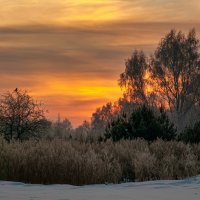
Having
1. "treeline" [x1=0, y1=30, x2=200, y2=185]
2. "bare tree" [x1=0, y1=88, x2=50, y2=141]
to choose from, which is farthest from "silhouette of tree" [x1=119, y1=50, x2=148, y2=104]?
"bare tree" [x1=0, y1=88, x2=50, y2=141]

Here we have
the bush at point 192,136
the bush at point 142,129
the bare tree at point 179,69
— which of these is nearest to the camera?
the bush at point 142,129

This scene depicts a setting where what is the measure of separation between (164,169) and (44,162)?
2.80 m

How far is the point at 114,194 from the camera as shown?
22.8ft

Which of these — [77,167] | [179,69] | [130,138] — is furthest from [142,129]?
[179,69]

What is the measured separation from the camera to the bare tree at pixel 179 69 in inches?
1877

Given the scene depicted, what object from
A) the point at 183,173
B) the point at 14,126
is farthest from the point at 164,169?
the point at 14,126

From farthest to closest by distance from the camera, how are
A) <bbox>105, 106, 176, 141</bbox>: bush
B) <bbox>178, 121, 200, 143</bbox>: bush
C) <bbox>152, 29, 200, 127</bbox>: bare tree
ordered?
1. <bbox>152, 29, 200, 127</bbox>: bare tree
2. <bbox>178, 121, 200, 143</bbox>: bush
3. <bbox>105, 106, 176, 141</bbox>: bush

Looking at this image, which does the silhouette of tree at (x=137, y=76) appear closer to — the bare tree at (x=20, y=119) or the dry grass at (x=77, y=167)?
the bare tree at (x=20, y=119)

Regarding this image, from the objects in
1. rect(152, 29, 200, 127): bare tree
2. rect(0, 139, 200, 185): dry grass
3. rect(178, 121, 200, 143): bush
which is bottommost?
rect(0, 139, 200, 185): dry grass

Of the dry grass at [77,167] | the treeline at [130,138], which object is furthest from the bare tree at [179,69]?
the dry grass at [77,167]

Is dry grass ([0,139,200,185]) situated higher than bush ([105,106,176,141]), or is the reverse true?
bush ([105,106,176,141])

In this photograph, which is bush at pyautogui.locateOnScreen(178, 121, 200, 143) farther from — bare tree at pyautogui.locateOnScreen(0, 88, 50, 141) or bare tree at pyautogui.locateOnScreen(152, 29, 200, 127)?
bare tree at pyautogui.locateOnScreen(152, 29, 200, 127)

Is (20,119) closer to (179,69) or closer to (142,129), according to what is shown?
(142,129)

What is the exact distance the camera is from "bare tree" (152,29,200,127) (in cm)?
4769
